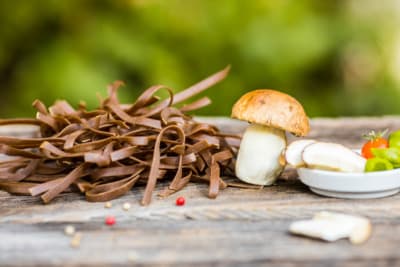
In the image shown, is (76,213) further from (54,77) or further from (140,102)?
(54,77)

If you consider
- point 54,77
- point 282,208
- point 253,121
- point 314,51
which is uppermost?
point 314,51

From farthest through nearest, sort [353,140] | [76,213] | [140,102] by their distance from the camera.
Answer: [353,140], [140,102], [76,213]

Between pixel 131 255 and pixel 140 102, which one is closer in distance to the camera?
pixel 131 255

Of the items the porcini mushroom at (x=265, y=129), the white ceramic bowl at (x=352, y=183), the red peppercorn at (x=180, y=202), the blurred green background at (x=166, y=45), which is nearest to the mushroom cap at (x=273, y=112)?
the porcini mushroom at (x=265, y=129)

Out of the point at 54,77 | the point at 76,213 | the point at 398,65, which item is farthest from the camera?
the point at 398,65

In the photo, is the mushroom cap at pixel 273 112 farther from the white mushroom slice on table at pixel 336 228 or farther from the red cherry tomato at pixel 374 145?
the white mushroom slice on table at pixel 336 228

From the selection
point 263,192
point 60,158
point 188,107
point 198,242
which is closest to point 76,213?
point 60,158

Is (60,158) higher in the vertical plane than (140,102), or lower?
lower

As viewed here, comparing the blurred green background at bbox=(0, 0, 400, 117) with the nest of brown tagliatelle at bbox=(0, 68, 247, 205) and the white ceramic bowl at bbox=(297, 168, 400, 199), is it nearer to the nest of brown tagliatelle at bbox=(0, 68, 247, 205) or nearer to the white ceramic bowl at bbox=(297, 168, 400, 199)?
the nest of brown tagliatelle at bbox=(0, 68, 247, 205)
